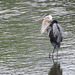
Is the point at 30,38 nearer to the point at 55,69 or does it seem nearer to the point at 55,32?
the point at 55,32

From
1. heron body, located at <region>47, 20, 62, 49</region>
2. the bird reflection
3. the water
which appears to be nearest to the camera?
the bird reflection

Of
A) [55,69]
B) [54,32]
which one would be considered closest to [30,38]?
[54,32]

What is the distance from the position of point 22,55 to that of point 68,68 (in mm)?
2062

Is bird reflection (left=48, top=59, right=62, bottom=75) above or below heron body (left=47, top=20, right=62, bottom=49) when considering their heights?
below

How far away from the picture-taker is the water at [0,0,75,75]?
9875 millimetres

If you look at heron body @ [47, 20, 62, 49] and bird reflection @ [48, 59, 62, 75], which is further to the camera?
heron body @ [47, 20, 62, 49]

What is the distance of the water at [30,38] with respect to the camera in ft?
32.4

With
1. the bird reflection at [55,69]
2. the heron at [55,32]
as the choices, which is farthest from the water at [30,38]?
the heron at [55,32]

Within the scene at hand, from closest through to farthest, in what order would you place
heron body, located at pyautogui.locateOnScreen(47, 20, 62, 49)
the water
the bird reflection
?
the bird reflection
the water
heron body, located at pyautogui.locateOnScreen(47, 20, 62, 49)

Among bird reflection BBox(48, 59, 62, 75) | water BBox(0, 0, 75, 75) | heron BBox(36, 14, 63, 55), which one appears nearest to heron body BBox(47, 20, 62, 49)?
heron BBox(36, 14, 63, 55)

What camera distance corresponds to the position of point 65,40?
42.2 feet

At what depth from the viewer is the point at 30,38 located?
1312 centimetres

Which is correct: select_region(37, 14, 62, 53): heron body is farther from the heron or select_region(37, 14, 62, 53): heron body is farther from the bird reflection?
the bird reflection

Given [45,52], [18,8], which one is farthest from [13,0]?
[45,52]
